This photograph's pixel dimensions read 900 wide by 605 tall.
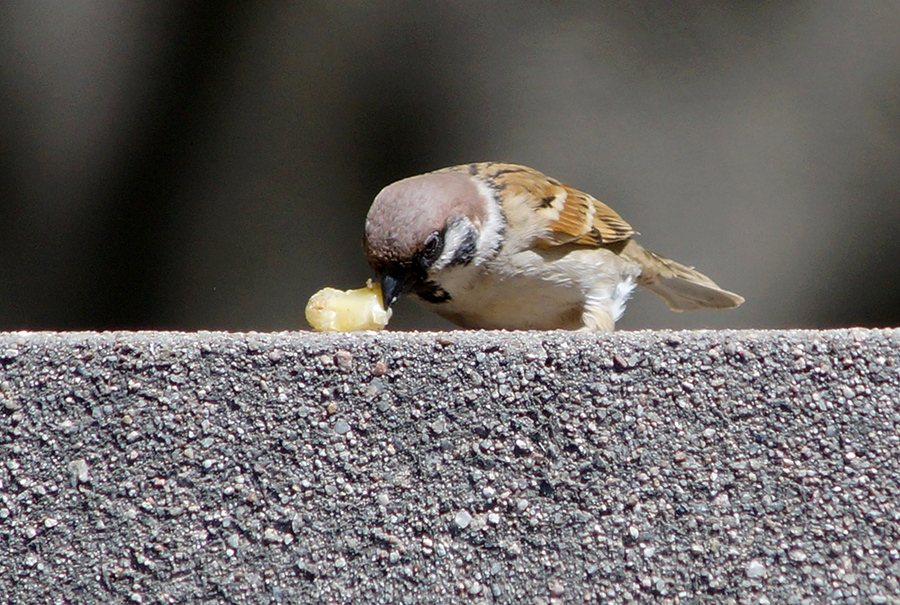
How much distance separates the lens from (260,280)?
10.8ft

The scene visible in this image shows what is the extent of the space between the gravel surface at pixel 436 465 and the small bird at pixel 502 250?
0.84m

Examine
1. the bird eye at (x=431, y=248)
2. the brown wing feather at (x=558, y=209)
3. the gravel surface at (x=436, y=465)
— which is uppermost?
the brown wing feather at (x=558, y=209)

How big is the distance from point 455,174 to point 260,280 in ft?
3.53

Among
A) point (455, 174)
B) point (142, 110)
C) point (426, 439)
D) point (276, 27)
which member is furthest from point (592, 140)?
point (426, 439)

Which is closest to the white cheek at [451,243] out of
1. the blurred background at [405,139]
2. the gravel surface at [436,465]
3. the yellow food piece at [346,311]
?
the yellow food piece at [346,311]

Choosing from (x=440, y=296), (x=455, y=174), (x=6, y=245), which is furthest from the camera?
(x=6, y=245)

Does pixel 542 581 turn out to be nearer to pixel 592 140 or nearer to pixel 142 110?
pixel 592 140

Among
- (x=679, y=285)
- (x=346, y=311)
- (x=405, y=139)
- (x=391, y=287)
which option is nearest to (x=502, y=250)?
(x=391, y=287)

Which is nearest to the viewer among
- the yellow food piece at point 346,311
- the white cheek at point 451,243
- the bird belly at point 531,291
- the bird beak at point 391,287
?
the yellow food piece at point 346,311

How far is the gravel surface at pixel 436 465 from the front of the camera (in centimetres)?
113

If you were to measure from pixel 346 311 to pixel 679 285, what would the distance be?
1.46 meters

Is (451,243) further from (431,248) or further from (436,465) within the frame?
(436,465)

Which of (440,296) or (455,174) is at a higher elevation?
(455,174)

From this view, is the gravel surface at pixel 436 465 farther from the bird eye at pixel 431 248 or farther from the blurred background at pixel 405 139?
the blurred background at pixel 405 139
